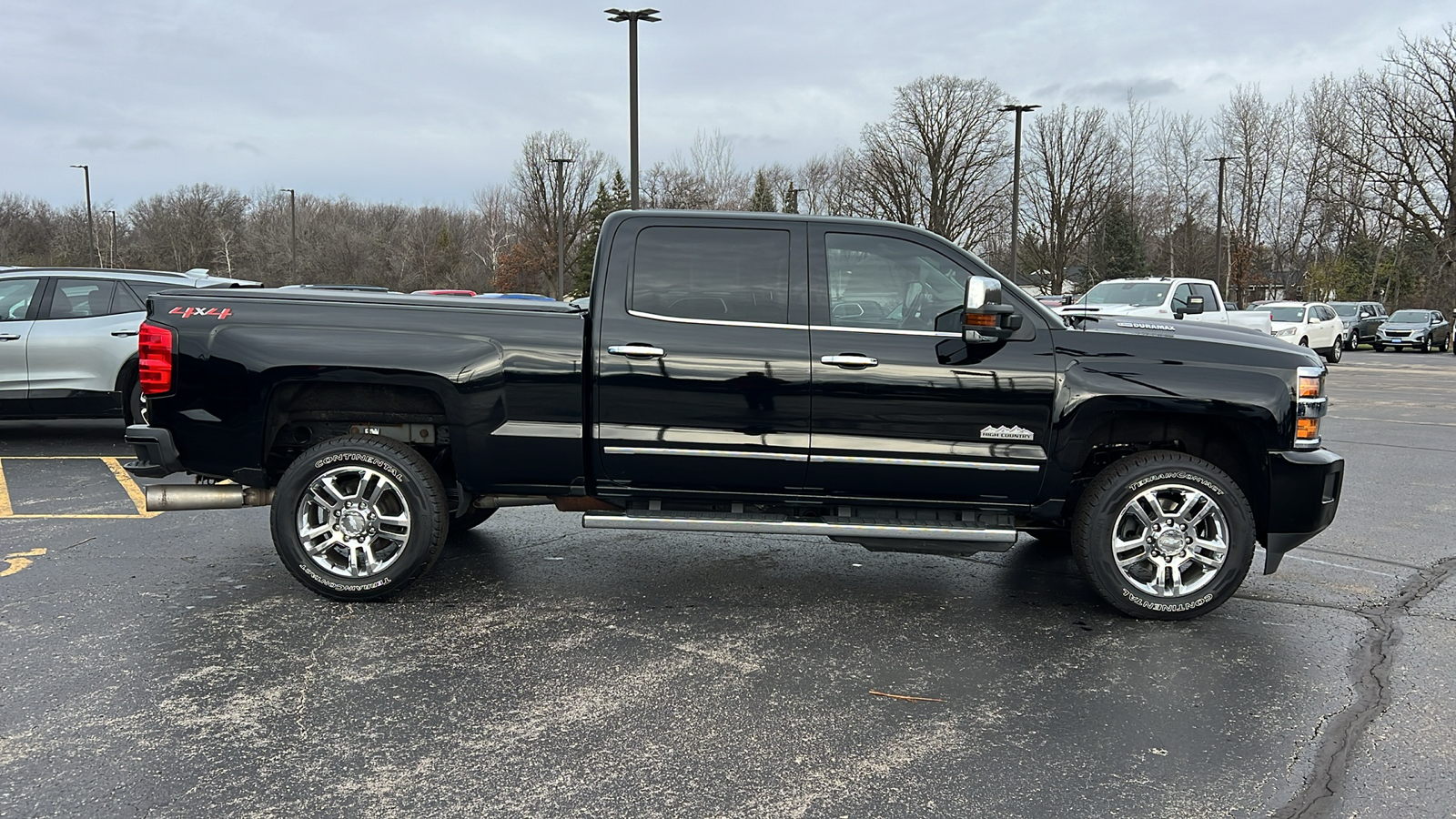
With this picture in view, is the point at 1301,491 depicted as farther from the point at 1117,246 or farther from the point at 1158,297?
the point at 1117,246

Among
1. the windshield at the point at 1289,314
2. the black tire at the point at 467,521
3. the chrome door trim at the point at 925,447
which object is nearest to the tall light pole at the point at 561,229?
the windshield at the point at 1289,314

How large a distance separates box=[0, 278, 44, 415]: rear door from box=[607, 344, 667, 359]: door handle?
7.72 meters

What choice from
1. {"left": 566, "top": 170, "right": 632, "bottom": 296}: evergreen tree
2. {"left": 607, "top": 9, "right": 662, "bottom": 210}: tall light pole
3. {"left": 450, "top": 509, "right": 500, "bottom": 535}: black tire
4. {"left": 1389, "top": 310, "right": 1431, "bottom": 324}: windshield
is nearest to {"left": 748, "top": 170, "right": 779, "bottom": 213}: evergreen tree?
{"left": 566, "top": 170, "right": 632, "bottom": 296}: evergreen tree

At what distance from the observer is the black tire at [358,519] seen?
5.02 metres

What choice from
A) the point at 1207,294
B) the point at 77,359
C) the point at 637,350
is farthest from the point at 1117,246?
the point at 637,350

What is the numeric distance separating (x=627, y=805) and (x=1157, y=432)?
11.0 feet

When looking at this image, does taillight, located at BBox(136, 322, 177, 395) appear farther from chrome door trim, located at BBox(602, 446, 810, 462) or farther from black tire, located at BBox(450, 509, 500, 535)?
chrome door trim, located at BBox(602, 446, 810, 462)

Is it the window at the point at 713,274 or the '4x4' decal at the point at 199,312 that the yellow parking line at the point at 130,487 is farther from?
the window at the point at 713,274

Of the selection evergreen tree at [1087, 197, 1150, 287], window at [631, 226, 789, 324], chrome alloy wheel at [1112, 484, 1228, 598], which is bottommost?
chrome alloy wheel at [1112, 484, 1228, 598]

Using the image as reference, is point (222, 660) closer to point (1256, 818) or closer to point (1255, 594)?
point (1256, 818)

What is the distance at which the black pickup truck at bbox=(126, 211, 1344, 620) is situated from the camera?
4855 mm

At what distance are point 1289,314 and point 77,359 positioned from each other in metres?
27.5

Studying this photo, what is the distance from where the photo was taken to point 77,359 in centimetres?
964

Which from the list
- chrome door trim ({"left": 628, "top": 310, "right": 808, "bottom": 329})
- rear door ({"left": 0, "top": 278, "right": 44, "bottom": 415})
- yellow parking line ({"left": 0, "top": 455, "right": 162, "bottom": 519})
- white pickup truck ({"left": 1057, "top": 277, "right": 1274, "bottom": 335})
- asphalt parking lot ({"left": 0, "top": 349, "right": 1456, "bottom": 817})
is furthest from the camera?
white pickup truck ({"left": 1057, "top": 277, "right": 1274, "bottom": 335})
